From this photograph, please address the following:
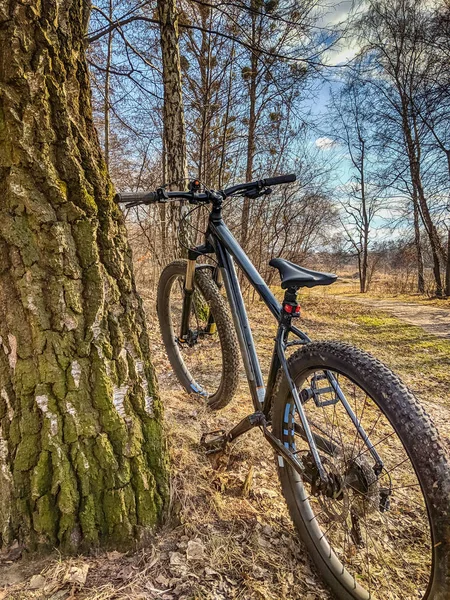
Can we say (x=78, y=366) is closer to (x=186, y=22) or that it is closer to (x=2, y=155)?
(x=2, y=155)

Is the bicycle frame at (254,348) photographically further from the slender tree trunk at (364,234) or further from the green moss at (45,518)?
the slender tree trunk at (364,234)

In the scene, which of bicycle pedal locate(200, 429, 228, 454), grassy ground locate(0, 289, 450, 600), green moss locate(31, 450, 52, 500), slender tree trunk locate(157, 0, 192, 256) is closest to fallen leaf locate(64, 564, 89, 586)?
grassy ground locate(0, 289, 450, 600)

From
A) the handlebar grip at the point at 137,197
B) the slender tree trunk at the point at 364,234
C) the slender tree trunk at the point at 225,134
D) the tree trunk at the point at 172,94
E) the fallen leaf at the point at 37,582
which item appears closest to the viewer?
the fallen leaf at the point at 37,582

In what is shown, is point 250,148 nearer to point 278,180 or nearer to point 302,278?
point 278,180

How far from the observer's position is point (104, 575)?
1058 millimetres

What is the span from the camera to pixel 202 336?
8.00ft

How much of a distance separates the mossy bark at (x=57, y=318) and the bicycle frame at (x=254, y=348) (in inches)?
20.5

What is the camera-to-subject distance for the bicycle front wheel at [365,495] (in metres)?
0.82

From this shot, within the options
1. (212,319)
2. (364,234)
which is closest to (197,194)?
(212,319)

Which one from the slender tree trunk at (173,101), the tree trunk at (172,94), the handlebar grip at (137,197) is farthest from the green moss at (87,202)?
the tree trunk at (172,94)

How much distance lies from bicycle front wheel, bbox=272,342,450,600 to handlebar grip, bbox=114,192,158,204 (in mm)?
956

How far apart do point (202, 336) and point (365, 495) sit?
153 centimetres

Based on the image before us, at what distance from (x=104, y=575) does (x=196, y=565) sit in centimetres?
29

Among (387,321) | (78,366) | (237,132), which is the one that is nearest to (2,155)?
(78,366)
